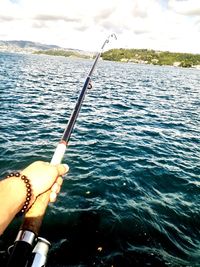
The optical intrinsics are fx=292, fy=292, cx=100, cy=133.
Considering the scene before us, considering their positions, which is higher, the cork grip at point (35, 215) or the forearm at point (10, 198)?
the forearm at point (10, 198)

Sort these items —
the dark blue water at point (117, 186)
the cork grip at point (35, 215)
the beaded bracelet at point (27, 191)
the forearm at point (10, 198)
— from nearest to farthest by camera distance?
the forearm at point (10, 198) → the beaded bracelet at point (27, 191) → the cork grip at point (35, 215) → the dark blue water at point (117, 186)

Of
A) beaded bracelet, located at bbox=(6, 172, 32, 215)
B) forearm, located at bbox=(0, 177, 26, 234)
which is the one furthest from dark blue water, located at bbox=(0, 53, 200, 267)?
forearm, located at bbox=(0, 177, 26, 234)

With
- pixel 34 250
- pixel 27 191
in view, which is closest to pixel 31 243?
pixel 34 250

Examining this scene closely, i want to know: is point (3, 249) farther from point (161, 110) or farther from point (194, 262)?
point (161, 110)

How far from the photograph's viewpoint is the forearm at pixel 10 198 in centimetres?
217

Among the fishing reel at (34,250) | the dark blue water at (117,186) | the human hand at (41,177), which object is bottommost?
the dark blue water at (117,186)

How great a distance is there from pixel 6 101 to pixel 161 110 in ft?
48.1

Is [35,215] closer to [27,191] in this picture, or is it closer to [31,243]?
[31,243]

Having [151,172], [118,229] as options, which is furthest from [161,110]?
[118,229]

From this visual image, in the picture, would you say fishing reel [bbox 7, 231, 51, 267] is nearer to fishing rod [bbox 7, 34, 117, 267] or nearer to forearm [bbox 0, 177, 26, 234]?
fishing rod [bbox 7, 34, 117, 267]

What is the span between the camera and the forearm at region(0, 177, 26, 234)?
2168 millimetres

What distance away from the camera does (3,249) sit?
7.33 m

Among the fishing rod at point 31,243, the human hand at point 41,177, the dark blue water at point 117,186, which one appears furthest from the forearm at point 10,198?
the dark blue water at point 117,186

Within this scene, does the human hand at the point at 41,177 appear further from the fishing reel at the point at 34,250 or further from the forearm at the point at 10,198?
the fishing reel at the point at 34,250
